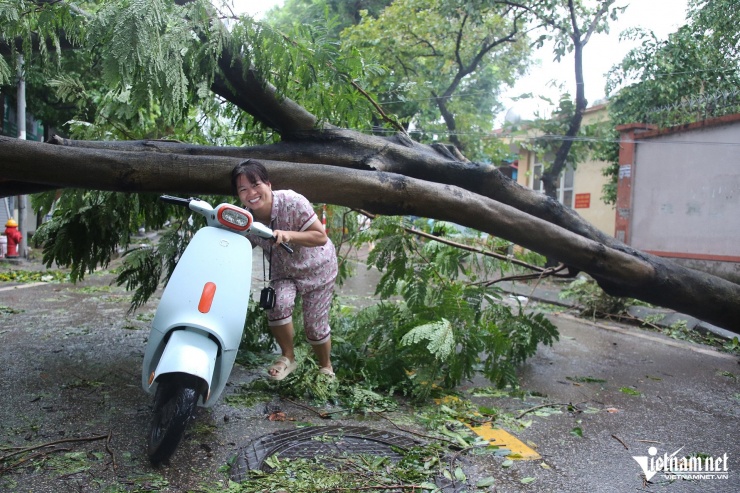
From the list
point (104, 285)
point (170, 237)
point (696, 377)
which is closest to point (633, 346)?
point (696, 377)

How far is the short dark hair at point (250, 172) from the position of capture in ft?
12.4

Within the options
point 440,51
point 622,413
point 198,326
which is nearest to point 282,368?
point 198,326

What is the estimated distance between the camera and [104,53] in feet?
9.61

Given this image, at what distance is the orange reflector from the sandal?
1170 millimetres

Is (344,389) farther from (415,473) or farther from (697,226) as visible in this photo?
(697,226)

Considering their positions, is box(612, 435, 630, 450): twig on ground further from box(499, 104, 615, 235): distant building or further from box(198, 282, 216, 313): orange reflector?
box(499, 104, 615, 235): distant building

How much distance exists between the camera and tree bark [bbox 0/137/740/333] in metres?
3.68

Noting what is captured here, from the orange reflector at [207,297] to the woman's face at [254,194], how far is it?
0.88 metres

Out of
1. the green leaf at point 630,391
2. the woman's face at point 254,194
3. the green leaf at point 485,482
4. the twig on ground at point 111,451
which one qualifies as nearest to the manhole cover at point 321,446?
the green leaf at point 485,482

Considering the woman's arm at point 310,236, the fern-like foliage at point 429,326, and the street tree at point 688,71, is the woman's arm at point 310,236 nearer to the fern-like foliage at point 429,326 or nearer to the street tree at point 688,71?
the fern-like foliage at point 429,326

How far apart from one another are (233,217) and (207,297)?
0.50 m

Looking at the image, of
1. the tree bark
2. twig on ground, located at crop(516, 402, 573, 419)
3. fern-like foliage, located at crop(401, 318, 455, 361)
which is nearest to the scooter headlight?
the tree bark

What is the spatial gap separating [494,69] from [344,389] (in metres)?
18.4

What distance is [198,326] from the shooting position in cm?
289
